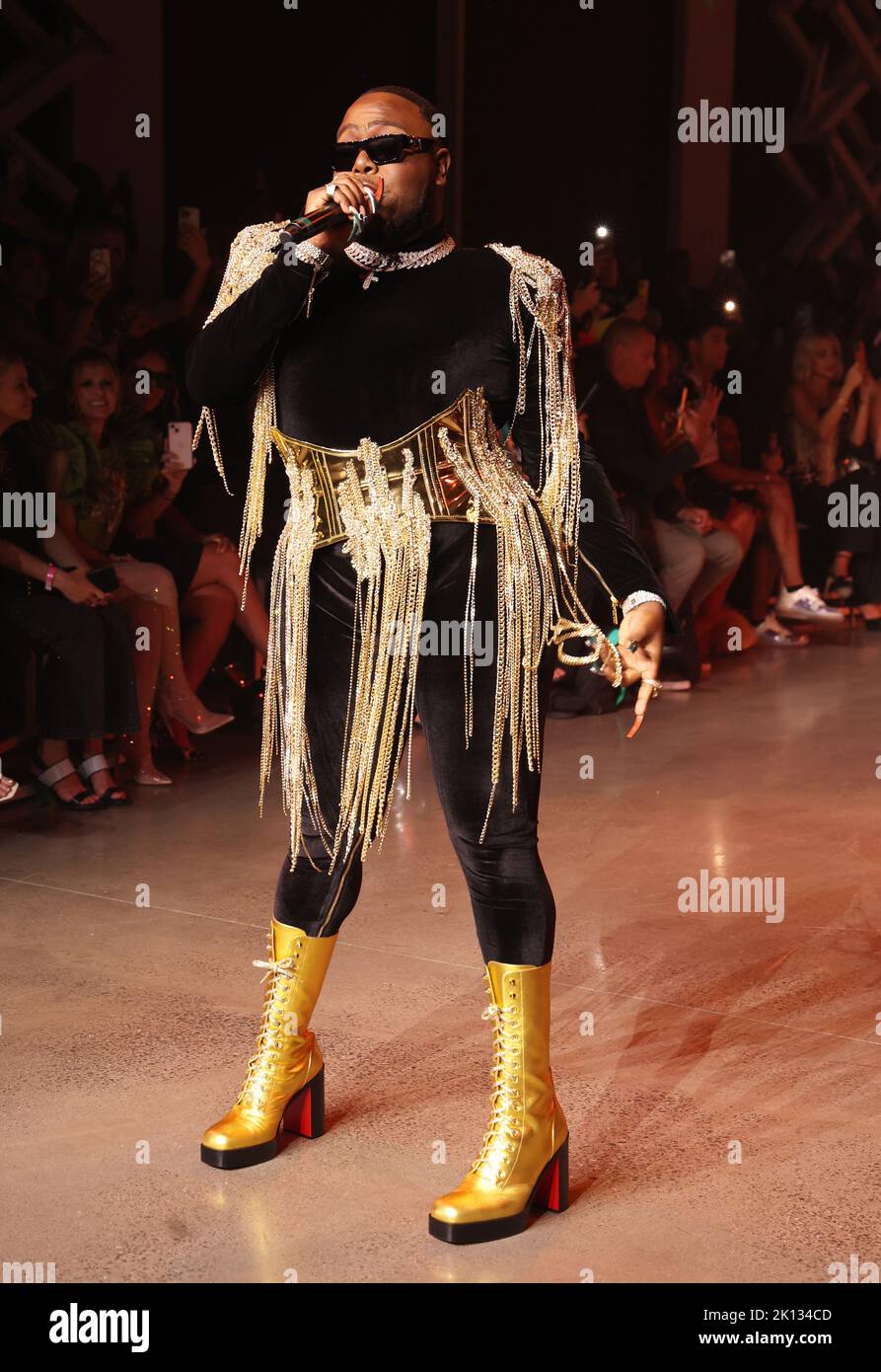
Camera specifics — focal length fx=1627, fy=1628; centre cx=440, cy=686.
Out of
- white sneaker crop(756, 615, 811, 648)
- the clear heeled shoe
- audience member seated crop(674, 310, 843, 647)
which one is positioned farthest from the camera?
white sneaker crop(756, 615, 811, 648)

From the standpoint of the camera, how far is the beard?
2.02 metres

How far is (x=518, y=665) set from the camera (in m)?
2.08

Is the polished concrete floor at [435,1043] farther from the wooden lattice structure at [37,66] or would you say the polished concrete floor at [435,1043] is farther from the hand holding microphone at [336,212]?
the wooden lattice structure at [37,66]

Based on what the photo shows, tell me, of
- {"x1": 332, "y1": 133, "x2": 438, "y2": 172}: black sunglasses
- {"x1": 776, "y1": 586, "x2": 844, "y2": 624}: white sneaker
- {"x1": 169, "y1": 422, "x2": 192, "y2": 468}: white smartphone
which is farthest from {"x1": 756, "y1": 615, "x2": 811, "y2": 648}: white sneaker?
{"x1": 332, "y1": 133, "x2": 438, "y2": 172}: black sunglasses

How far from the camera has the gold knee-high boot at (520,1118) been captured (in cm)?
204

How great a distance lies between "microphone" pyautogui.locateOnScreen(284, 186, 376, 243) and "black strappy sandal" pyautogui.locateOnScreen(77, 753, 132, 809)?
8.65ft

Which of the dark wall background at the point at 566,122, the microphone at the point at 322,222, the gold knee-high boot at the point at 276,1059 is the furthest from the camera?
the dark wall background at the point at 566,122

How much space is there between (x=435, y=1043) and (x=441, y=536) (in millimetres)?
971

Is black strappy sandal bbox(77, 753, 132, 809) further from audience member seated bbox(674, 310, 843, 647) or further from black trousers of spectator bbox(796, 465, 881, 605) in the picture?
black trousers of spectator bbox(796, 465, 881, 605)

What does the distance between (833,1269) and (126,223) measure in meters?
4.82

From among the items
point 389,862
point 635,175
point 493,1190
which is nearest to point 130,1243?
point 493,1190

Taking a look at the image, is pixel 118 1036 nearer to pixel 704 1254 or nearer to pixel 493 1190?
pixel 493 1190

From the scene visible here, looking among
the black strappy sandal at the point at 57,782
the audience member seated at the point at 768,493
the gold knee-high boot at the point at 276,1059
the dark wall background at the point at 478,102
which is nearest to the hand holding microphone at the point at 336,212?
the gold knee-high boot at the point at 276,1059

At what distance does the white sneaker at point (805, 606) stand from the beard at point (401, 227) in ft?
19.1
